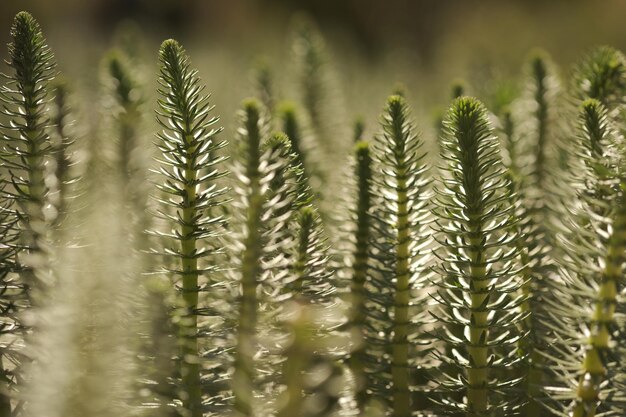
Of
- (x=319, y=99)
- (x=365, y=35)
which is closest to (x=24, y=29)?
(x=319, y=99)

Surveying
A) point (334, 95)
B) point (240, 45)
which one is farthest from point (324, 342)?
point (240, 45)

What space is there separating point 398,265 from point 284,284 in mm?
76

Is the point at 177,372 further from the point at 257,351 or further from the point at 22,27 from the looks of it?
the point at 22,27

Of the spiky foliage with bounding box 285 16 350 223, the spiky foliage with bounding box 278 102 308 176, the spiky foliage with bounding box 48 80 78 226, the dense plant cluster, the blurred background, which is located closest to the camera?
the dense plant cluster

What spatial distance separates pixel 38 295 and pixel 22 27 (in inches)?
5.5

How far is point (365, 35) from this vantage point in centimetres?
230

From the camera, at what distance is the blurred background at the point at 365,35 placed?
100 centimetres

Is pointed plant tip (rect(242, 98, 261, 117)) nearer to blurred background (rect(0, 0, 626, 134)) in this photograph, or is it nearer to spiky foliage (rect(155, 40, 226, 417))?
Answer: spiky foliage (rect(155, 40, 226, 417))

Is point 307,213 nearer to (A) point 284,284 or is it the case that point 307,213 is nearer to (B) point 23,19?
(A) point 284,284

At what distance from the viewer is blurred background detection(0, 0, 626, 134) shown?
1005mm

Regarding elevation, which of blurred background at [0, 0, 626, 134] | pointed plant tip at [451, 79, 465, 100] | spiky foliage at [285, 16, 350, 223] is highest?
blurred background at [0, 0, 626, 134]

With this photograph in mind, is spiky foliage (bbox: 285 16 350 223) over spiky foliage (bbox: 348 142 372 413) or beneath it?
over

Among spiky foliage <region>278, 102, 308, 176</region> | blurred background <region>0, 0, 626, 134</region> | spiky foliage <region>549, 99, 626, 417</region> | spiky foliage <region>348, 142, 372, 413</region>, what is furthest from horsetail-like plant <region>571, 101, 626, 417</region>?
blurred background <region>0, 0, 626, 134</region>

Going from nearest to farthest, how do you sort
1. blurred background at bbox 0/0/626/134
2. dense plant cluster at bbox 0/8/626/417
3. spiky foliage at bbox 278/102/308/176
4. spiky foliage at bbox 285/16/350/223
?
dense plant cluster at bbox 0/8/626/417, spiky foliage at bbox 278/102/308/176, spiky foliage at bbox 285/16/350/223, blurred background at bbox 0/0/626/134
